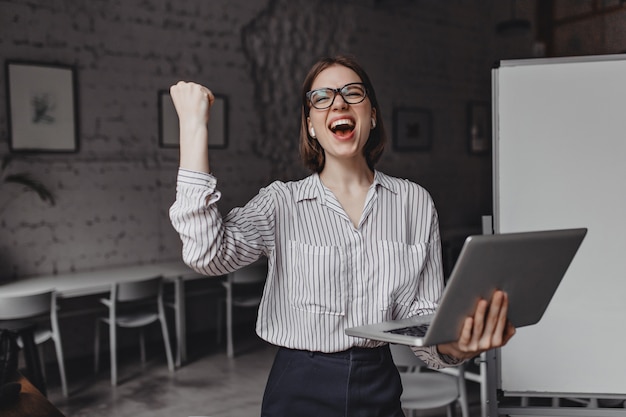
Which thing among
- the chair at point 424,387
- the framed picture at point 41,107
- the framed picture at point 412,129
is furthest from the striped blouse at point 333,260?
the framed picture at point 412,129

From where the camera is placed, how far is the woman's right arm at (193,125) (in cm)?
119

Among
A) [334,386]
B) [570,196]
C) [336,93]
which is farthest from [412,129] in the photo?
[334,386]

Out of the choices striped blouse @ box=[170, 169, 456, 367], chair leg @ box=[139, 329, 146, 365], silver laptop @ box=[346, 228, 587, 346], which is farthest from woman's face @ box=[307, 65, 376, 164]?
chair leg @ box=[139, 329, 146, 365]

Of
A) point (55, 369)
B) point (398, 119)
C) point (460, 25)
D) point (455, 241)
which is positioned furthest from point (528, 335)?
point (460, 25)

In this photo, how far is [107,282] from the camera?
176 inches

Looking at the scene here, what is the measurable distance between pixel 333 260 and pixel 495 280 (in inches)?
15.6

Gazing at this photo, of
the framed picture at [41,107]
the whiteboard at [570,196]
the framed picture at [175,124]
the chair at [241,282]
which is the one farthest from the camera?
the framed picture at [175,124]

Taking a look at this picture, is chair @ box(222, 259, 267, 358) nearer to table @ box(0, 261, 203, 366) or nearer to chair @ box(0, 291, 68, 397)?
table @ box(0, 261, 203, 366)

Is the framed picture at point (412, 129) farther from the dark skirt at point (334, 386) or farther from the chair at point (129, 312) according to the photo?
the dark skirt at point (334, 386)

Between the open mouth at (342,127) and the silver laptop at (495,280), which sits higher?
the open mouth at (342,127)

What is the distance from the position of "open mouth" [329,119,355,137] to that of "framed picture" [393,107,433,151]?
18.9ft

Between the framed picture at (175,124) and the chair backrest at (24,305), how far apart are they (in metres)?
1.90

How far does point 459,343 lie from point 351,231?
37cm

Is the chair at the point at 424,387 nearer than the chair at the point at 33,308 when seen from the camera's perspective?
Yes
